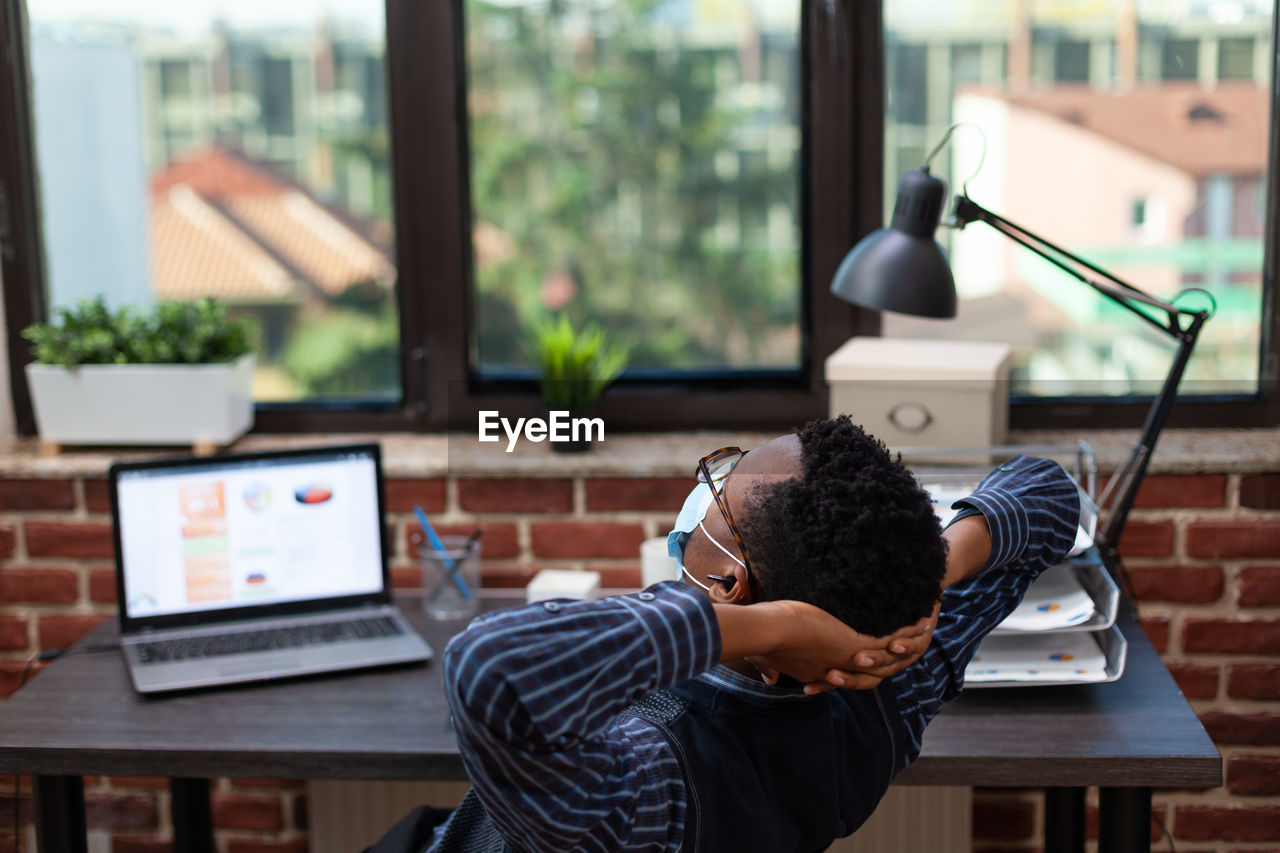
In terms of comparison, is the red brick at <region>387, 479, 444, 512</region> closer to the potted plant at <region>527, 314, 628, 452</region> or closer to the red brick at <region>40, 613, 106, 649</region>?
the potted plant at <region>527, 314, 628, 452</region>

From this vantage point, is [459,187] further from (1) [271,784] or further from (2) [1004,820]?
(2) [1004,820]

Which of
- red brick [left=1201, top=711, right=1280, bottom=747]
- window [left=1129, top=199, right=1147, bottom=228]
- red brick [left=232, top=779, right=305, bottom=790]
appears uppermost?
window [left=1129, top=199, right=1147, bottom=228]

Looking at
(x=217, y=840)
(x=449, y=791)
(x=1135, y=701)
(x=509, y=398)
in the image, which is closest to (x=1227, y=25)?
(x=1135, y=701)

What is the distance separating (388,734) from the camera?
1.43m

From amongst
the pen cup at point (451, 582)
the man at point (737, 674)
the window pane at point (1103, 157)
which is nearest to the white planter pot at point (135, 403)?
the pen cup at point (451, 582)

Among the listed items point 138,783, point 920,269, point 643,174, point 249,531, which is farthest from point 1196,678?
point 138,783

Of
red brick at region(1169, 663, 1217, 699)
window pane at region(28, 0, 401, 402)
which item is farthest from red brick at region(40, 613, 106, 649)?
red brick at region(1169, 663, 1217, 699)

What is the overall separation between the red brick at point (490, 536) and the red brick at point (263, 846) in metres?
0.59

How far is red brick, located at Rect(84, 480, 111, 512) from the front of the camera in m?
2.02

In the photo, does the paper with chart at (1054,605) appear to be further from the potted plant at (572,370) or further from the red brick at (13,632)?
the red brick at (13,632)

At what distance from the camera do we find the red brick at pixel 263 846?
→ 7.11 ft

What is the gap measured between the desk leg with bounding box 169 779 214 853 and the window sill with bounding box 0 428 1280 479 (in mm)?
518

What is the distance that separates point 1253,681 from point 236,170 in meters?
1.94

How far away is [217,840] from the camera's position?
7.12 feet
